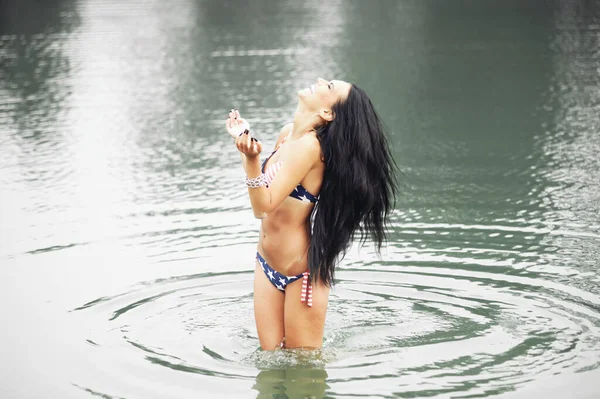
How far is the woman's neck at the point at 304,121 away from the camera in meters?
5.48

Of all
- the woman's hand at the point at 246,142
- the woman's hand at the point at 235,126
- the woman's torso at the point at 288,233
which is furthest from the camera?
the woman's torso at the point at 288,233

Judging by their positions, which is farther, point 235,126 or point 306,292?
point 306,292

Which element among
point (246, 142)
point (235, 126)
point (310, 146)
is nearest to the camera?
point (246, 142)

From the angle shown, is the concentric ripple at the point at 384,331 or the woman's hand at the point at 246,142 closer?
the woman's hand at the point at 246,142

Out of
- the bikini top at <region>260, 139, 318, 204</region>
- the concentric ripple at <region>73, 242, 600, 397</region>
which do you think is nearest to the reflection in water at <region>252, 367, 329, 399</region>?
the concentric ripple at <region>73, 242, 600, 397</region>

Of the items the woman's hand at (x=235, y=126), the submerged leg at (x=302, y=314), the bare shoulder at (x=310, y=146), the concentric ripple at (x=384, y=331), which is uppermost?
the woman's hand at (x=235, y=126)

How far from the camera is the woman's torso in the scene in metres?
5.61

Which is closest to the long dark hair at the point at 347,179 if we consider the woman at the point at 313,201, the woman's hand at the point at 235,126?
the woman at the point at 313,201

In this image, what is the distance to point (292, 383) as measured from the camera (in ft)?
18.5

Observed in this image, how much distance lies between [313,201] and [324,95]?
2.16 feet

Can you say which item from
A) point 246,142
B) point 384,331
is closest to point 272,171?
point 246,142

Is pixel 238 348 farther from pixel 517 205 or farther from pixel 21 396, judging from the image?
pixel 517 205

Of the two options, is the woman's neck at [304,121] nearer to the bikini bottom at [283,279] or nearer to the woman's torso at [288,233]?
the woman's torso at [288,233]

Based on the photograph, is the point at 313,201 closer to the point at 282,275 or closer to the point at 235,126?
the point at 282,275
